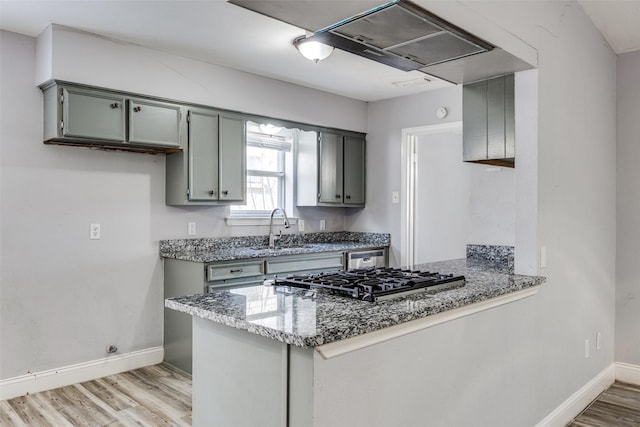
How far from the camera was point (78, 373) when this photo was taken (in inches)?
134

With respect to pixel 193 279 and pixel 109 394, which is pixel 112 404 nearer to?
pixel 109 394

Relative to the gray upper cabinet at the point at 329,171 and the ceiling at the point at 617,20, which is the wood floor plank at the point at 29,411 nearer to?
the gray upper cabinet at the point at 329,171

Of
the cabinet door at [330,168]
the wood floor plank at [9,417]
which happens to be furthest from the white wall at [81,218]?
the cabinet door at [330,168]

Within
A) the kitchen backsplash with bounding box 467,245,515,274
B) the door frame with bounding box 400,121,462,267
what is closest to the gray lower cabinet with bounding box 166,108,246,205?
the door frame with bounding box 400,121,462,267

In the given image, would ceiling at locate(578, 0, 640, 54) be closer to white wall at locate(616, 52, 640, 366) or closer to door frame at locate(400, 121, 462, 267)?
white wall at locate(616, 52, 640, 366)

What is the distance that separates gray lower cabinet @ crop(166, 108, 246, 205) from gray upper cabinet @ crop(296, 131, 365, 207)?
920 mm

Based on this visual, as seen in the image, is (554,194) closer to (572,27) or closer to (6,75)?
(572,27)

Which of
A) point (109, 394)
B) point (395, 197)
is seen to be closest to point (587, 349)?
point (395, 197)

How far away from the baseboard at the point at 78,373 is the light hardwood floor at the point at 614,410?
305cm

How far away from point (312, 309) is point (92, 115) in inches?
95.1

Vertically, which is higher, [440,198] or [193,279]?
[440,198]

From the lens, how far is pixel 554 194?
2.68m

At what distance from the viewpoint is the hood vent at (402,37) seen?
164 cm

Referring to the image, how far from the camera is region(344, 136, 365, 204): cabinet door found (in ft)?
16.8
